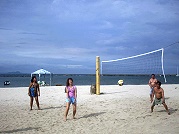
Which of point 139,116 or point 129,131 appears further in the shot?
point 139,116

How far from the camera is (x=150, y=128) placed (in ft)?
18.4

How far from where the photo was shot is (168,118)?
664 cm

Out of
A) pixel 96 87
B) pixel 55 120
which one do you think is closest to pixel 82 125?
pixel 55 120

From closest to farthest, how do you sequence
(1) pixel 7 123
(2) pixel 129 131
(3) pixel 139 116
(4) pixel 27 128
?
(2) pixel 129 131 < (4) pixel 27 128 < (1) pixel 7 123 < (3) pixel 139 116

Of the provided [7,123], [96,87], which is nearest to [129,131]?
[7,123]

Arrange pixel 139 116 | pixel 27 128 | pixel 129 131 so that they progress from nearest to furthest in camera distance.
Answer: pixel 129 131, pixel 27 128, pixel 139 116

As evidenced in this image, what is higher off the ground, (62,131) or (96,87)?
(96,87)

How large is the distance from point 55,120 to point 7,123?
1365 mm

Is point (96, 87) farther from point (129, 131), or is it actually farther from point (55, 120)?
point (129, 131)

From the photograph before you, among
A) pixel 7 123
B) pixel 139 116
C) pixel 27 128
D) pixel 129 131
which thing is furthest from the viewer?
pixel 139 116

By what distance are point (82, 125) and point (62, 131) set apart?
0.76 meters

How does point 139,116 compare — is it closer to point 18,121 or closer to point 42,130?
point 42,130

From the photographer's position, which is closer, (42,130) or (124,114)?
(42,130)

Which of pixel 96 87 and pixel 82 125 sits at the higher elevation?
pixel 96 87
